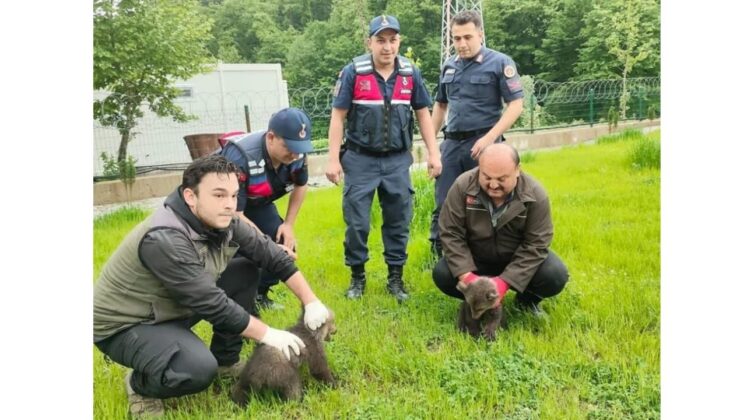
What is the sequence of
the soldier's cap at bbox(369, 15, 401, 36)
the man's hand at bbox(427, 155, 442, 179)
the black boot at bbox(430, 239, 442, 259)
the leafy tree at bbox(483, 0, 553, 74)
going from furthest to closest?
1. the leafy tree at bbox(483, 0, 553, 74)
2. the black boot at bbox(430, 239, 442, 259)
3. the man's hand at bbox(427, 155, 442, 179)
4. the soldier's cap at bbox(369, 15, 401, 36)

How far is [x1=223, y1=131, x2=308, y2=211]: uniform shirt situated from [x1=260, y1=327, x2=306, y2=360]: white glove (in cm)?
111

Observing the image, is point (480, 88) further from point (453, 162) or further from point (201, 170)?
point (201, 170)

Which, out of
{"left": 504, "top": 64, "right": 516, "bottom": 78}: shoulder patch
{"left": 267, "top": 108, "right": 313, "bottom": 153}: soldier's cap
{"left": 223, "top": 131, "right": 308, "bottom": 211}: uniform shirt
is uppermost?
{"left": 504, "top": 64, "right": 516, "bottom": 78}: shoulder patch

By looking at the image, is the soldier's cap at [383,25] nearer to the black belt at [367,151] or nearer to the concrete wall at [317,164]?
the black belt at [367,151]

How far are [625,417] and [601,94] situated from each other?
1934 centimetres

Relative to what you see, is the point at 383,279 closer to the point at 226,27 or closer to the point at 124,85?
the point at 124,85

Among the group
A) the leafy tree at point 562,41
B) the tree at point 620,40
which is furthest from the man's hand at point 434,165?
the leafy tree at point 562,41

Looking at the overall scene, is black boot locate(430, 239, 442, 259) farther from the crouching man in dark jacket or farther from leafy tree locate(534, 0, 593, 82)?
leafy tree locate(534, 0, 593, 82)

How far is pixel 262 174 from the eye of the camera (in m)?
4.13

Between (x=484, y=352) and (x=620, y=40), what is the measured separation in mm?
16522

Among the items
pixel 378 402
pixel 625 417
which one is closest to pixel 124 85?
pixel 378 402

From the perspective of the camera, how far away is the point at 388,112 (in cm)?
473

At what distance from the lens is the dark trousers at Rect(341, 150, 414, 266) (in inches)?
189

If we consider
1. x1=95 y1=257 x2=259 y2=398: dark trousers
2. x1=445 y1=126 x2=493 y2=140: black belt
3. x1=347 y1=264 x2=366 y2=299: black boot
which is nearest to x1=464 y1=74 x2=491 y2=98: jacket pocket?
x1=445 y1=126 x2=493 y2=140: black belt
